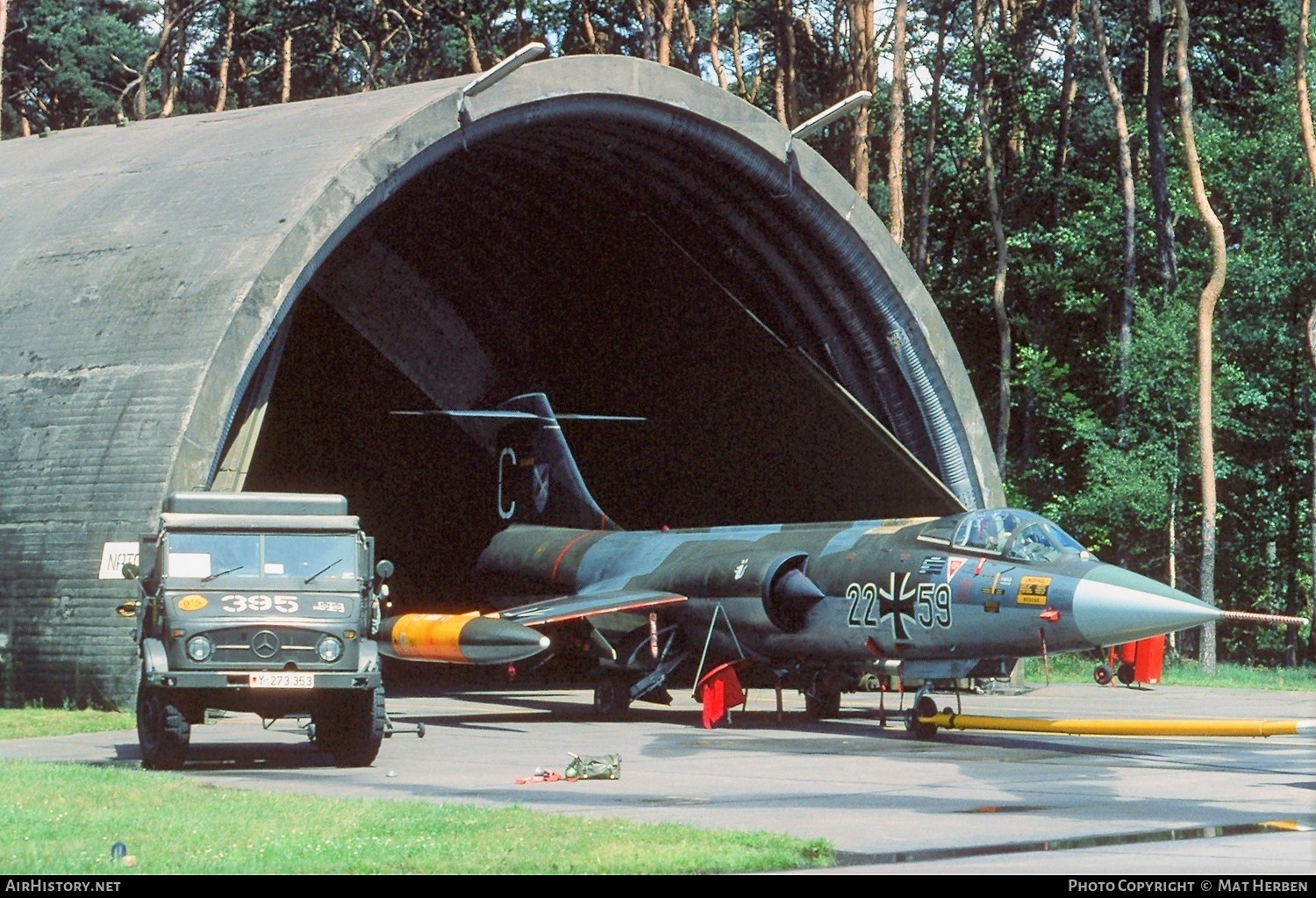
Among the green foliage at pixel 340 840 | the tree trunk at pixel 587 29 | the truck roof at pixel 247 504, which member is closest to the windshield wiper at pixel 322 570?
the truck roof at pixel 247 504

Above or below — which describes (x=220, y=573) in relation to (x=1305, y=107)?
below

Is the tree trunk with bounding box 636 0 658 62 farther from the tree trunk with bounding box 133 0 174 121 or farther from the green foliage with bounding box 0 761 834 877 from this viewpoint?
the green foliage with bounding box 0 761 834 877

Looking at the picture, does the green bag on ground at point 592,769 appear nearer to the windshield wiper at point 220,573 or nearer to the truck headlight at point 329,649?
the truck headlight at point 329,649

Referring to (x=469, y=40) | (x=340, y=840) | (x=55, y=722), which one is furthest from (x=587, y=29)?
(x=340, y=840)

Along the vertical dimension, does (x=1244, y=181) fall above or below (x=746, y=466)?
above

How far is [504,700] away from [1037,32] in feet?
104

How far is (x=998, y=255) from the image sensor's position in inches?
1807

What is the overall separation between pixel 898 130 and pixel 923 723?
24.2 m

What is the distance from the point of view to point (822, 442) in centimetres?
2820

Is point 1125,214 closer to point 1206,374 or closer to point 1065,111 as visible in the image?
point 1065,111

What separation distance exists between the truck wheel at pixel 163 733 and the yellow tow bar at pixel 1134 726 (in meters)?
7.75

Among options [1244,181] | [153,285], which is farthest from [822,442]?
[1244,181]
